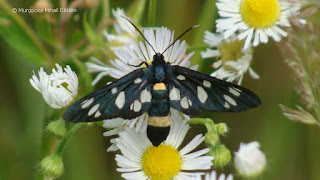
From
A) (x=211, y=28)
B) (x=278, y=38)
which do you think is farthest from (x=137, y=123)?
(x=211, y=28)

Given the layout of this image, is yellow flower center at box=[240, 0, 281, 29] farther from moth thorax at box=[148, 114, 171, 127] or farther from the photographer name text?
the photographer name text

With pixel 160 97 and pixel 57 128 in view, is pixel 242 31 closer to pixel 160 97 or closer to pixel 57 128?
pixel 160 97

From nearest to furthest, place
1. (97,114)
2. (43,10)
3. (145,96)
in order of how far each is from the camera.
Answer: (97,114)
(145,96)
(43,10)

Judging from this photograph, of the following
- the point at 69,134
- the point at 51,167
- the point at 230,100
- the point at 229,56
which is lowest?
the point at 51,167

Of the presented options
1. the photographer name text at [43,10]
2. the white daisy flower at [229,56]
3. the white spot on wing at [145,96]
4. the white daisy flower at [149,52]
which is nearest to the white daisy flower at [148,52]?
the white daisy flower at [149,52]

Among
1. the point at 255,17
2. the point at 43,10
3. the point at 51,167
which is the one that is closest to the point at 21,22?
the point at 43,10

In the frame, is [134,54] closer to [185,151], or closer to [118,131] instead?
[118,131]

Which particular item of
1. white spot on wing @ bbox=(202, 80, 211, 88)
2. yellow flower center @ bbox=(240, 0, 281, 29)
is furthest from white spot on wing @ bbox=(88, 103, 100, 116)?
yellow flower center @ bbox=(240, 0, 281, 29)

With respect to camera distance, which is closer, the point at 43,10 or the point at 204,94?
the point at 204,94
